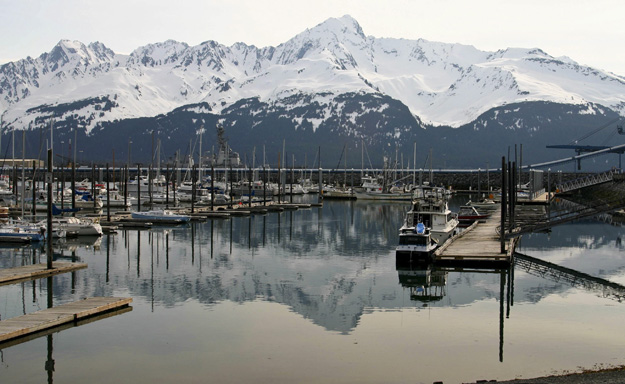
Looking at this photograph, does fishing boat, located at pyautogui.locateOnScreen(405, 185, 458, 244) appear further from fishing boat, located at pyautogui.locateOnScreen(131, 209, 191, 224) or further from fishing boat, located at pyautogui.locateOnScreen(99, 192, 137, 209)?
fishing boat, located at pyautogui.locateOnScreen(99, 192, 137, 209)

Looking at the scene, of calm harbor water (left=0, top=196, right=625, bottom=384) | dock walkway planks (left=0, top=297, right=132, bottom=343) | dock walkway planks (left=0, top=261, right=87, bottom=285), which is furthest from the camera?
dock walkway planks (left=0, top=261, right=87, bottom=285)

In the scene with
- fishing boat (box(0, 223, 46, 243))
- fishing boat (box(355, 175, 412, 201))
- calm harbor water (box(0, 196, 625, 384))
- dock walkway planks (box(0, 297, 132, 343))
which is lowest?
calm harbor water (box(0, 196, 625, 384))

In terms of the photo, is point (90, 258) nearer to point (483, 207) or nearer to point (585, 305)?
point (585, 305)

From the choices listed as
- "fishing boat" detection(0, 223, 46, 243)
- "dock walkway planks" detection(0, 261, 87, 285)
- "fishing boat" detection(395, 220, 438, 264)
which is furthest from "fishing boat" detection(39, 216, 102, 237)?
"fishing boat" detection(395, 220, 438, 264)

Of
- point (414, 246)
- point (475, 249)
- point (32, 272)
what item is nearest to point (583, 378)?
point (414, 246)

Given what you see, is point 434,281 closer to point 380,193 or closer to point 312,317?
point 312,317

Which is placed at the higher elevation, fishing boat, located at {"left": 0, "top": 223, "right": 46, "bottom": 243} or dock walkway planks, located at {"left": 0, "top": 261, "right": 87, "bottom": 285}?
fishing boat, located at {"left": 0, "top": 223, "right": 46, "bottom": 243}

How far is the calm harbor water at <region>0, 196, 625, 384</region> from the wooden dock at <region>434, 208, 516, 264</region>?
3.55ft

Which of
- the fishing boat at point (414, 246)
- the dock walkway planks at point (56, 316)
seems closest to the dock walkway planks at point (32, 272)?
the dock walkway planks at point (56, 316)

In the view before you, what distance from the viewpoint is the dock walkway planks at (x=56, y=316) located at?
2550cm

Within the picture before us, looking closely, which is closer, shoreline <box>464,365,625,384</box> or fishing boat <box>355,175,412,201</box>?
shoreline <box>464,365,625,384</box>

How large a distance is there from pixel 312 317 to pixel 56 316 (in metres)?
9.91

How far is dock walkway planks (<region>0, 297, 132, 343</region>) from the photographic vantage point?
1004 inches

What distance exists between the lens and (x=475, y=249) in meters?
44.2
